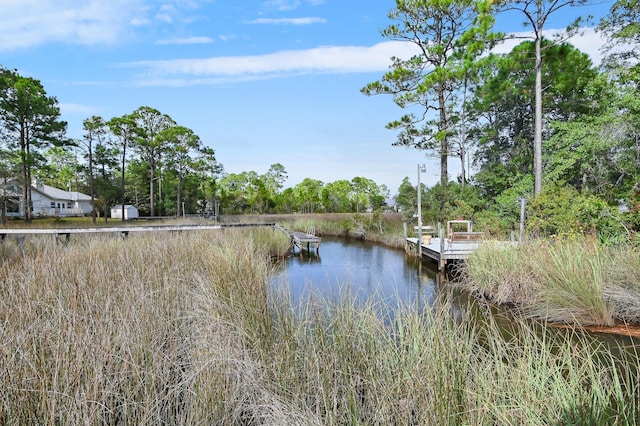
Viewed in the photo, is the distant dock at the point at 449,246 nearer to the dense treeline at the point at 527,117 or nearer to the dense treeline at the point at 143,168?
the dense treeline at the point at 527,117

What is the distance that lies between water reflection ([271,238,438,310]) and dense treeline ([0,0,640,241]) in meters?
2.37

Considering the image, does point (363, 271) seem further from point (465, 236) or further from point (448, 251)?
point (465, 236)

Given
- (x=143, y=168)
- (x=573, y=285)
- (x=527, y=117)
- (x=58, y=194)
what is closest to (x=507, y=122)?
(x=527, y=117)

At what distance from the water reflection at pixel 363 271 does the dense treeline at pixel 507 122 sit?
237 centimetres

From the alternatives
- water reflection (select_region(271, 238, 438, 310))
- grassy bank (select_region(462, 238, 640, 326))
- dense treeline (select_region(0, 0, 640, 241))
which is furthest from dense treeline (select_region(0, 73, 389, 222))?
grassy bank (select_region(462, 238, 640, 326))

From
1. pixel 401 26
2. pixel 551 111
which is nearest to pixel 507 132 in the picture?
pixel 551 111

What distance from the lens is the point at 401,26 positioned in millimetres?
16766

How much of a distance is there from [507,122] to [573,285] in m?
14.0

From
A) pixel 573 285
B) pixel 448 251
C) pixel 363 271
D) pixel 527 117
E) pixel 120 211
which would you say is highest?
pixel 527 117

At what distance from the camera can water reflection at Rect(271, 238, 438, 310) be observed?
6.93 metres

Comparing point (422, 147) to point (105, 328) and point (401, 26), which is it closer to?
point (401, 26)

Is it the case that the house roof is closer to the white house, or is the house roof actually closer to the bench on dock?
the white house

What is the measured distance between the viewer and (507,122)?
16422 millimetres

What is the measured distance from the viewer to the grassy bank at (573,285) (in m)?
4.55
